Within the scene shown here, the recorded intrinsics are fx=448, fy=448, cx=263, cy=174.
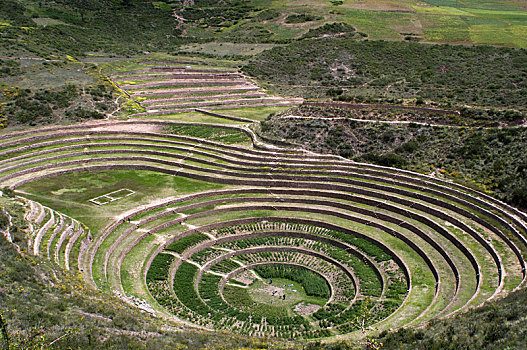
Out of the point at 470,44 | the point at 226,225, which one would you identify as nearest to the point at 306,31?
the point at 470,44

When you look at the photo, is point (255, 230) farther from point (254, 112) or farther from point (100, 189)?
point (254, 112)

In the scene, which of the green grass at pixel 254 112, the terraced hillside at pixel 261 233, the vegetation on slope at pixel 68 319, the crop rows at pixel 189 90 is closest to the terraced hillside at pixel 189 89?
the crop rows at pixel 189 90

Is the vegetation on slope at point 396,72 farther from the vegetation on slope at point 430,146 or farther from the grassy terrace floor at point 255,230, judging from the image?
the grassy terrace floor at point 255,230

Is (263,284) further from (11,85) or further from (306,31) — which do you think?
(306,31)

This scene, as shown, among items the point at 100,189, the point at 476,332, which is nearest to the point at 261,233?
the point at 100,189

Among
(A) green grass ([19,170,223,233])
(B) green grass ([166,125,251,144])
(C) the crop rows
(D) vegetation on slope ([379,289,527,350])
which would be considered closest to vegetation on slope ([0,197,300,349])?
(D) vegetation on slope ([379,289,527,350])

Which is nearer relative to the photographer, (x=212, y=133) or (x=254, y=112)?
(x=212, y=133)

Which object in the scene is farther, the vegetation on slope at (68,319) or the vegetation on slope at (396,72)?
A: the vegetation on slope at (396,72)

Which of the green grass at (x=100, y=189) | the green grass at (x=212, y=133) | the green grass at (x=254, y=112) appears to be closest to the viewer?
the green grass at (x=100, y=189)
